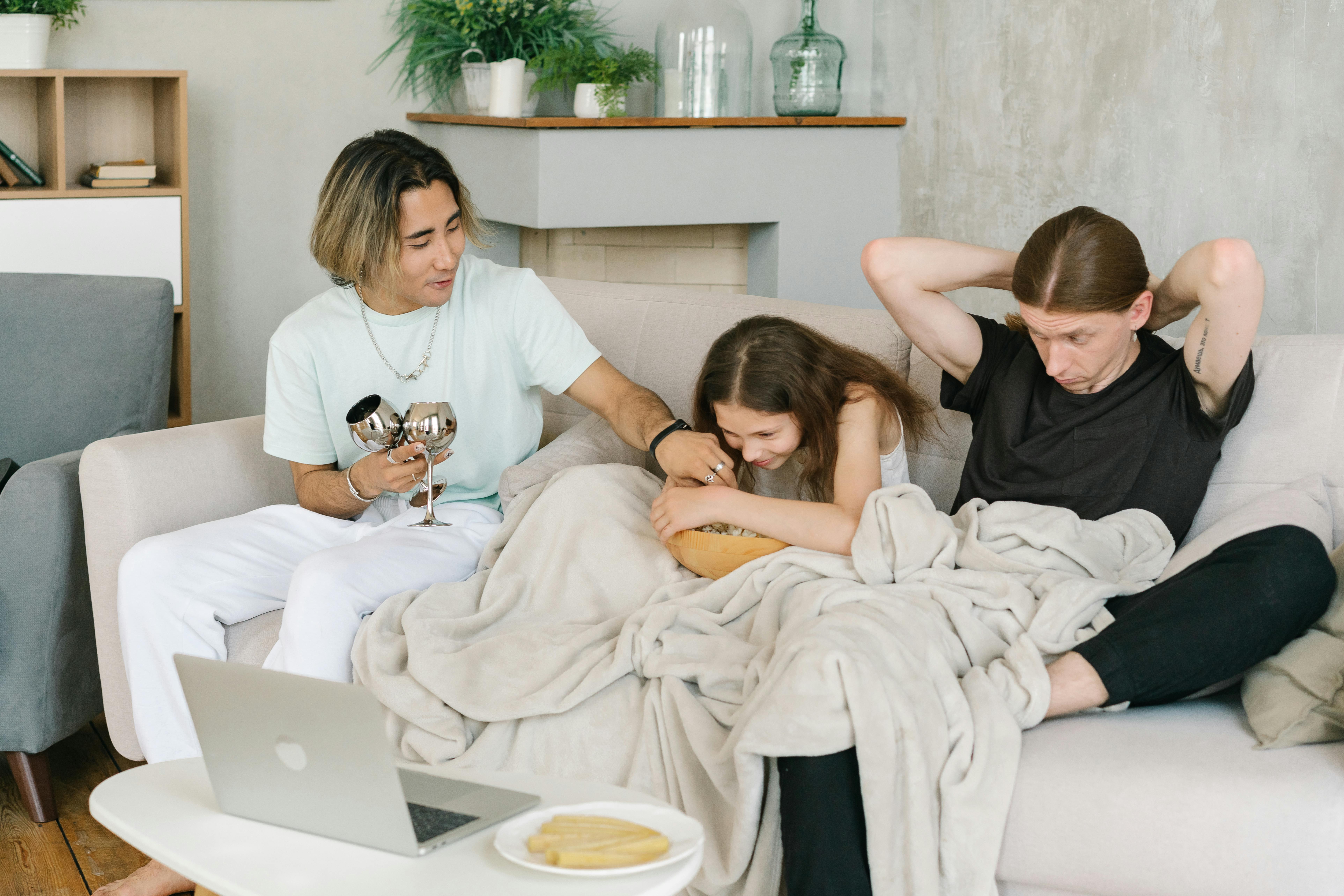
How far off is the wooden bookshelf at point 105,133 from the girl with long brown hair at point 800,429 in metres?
2.06

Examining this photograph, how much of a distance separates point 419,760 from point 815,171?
2545 mm

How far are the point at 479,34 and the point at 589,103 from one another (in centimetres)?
43

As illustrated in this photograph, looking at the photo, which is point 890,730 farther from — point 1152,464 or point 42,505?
point 42,505

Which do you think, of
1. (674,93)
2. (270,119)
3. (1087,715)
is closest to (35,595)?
(1087,715)

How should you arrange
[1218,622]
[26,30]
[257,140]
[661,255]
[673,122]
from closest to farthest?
[1218,622], [26,30], [673,122], [257,140], [661,255]

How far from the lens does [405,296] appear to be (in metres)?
2.08

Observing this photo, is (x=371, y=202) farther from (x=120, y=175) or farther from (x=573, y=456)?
(x=120, y=175)

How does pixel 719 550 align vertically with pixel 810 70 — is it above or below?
below

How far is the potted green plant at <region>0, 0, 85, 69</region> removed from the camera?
3262mm

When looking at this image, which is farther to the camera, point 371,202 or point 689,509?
point 371,202

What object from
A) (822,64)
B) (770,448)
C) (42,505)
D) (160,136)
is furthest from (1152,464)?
(160,136)

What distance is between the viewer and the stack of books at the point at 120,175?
3.43m

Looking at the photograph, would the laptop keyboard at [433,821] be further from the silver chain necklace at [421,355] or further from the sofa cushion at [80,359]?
the sofa cushion at [80,359]

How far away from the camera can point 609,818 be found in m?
1.08
